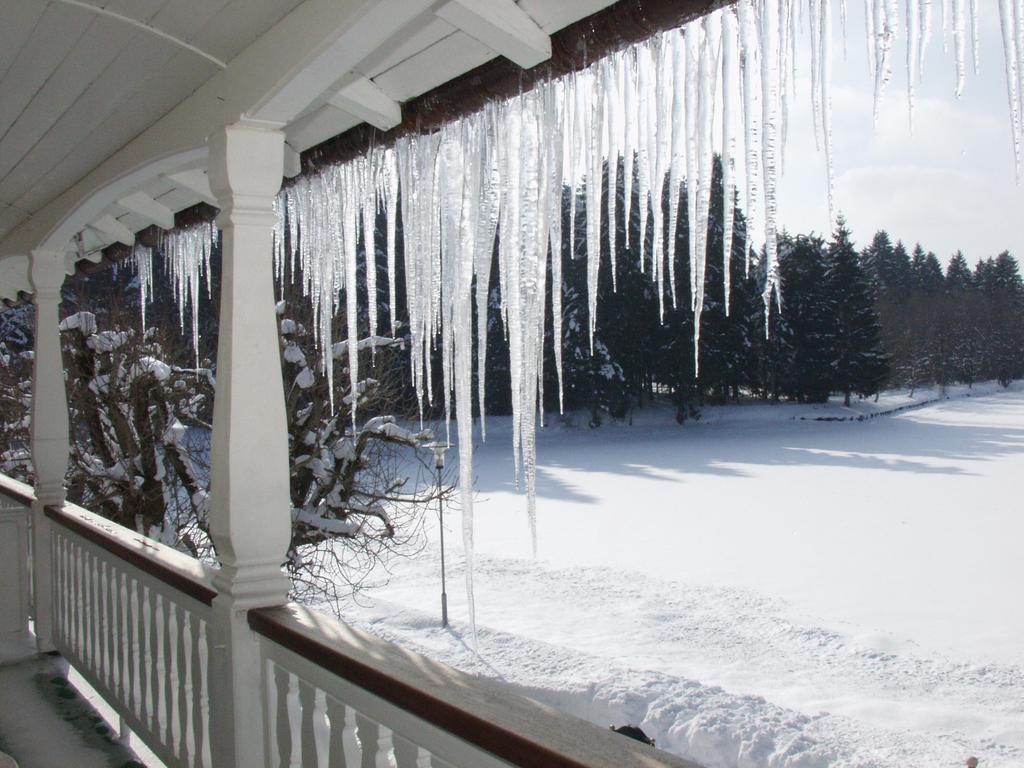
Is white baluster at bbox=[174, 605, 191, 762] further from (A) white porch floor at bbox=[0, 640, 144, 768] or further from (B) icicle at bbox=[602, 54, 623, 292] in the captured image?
(B) icicle at bbox=[602, 54, 623, 292]

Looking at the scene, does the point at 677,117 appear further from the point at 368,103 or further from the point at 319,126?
the point at 319,126

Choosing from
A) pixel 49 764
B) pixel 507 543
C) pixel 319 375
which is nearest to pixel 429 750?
pixel 49 764

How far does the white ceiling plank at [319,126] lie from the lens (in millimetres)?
2383

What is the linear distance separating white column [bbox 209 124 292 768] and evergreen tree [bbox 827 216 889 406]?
3249cm

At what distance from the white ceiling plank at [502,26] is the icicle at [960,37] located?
0.77m

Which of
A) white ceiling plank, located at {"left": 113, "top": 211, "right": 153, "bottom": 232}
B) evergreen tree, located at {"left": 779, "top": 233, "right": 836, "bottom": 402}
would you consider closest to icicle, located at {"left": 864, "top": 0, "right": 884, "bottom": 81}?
white ceiling plank, located at {"left": 113, "top": 211, "right": 153, "bottom": 232}

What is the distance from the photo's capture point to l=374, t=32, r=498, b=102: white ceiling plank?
6.11ft

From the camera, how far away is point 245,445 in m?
2.00

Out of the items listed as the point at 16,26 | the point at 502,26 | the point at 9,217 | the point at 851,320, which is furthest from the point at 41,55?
the point at 851,320

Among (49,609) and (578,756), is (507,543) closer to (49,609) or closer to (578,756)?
(49,609)

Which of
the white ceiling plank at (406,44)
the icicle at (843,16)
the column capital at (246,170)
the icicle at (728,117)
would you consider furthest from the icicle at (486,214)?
the icicle at (843,16)

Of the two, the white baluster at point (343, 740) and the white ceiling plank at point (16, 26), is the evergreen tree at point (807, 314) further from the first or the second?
the white baluster at point (343, 740)

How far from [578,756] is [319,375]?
9463 mm

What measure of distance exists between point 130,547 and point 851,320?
109 ft
